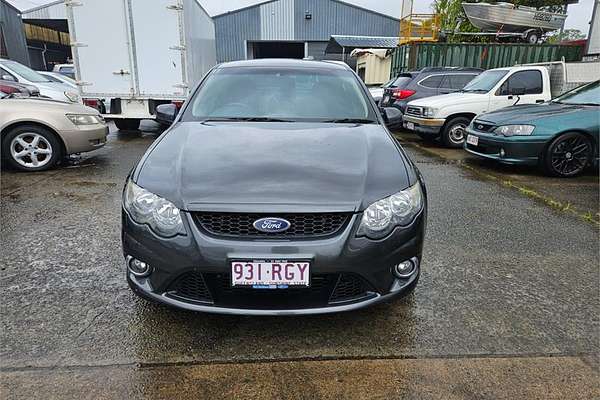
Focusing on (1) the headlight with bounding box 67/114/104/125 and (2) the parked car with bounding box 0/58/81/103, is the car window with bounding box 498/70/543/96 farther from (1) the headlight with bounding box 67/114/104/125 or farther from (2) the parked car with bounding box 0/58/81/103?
(2) the parked car with bounding box 0/58/81/103

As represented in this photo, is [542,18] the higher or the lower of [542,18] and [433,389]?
the higher

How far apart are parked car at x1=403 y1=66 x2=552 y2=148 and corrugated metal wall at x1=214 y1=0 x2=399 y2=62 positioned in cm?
2429

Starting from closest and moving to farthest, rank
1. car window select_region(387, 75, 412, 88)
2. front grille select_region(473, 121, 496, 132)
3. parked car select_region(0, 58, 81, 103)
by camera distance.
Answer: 1. front grille select_region(473, 121, 496, 132)
2. parked car select_region(0, 58, 81, 103)
3. car window select_region(387, 75, 412, 88)

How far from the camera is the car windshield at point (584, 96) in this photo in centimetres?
618

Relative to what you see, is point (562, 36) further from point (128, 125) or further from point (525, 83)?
point (128, 125)

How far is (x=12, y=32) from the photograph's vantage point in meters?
20.4

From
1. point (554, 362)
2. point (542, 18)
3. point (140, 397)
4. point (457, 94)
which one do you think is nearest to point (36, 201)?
point (140, 397)

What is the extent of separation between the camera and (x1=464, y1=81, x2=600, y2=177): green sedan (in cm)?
582

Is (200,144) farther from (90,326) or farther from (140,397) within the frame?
Answer: (140,397)

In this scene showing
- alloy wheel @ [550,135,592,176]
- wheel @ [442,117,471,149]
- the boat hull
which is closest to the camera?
alloy wheel @ [550,135,592,176]

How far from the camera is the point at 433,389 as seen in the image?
196cm

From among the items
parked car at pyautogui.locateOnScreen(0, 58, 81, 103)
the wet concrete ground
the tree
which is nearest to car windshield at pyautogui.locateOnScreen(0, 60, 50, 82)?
parked car at pyautogui.locateOnScreen(0, 58, 81, 103)

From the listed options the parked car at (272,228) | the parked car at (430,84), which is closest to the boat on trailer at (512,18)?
the parked car at (430,84)

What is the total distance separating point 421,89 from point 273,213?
907 cm
